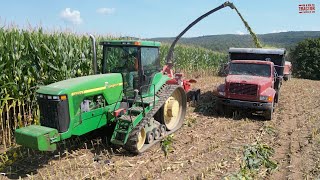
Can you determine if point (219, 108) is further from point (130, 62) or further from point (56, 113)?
point (56, 113)

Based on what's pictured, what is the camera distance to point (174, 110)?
302 inches

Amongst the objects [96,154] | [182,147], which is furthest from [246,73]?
[96,154]

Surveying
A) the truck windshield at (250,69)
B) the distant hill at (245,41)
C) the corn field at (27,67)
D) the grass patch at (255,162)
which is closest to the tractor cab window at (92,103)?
the corn field at (27,67)

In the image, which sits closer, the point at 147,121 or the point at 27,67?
the point at 147,121

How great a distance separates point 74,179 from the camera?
5.06 meters

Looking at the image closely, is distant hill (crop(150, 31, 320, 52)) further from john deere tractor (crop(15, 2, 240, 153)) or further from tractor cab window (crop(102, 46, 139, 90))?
tractor cab window (crop(102, 46, 139, 90))

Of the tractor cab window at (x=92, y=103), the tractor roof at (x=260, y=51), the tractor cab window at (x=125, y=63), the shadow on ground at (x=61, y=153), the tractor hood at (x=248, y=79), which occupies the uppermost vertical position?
the tractor roof at (x=260, y=51)

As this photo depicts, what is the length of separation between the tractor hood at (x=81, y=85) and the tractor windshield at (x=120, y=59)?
34cm

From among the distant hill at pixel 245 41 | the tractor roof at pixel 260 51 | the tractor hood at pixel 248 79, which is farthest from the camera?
the distant hill at pixel 245 41

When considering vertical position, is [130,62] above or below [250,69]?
above

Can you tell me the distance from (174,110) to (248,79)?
129 inches

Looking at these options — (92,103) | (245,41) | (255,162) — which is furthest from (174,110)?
(245,41)

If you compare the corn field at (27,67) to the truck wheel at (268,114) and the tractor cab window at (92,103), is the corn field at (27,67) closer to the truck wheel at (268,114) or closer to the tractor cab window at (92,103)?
the tractor cab window at (92,103)

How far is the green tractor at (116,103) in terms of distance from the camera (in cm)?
521
